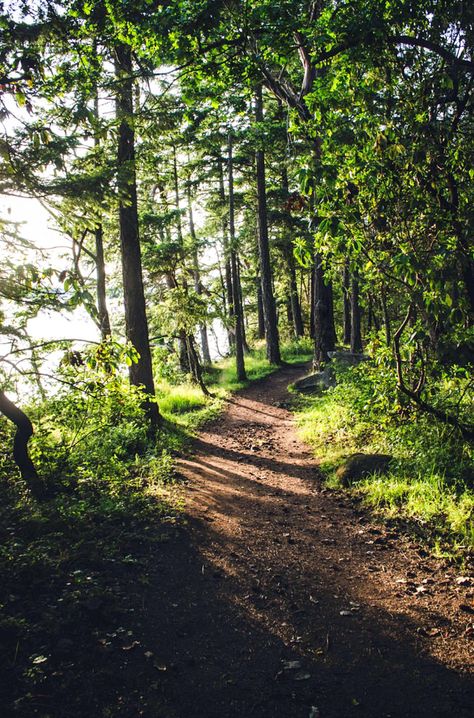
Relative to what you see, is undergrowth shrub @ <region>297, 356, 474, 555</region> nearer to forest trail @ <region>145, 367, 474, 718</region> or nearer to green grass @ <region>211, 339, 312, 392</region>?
forest trail @ <region>145, 367, 474, 718</region>

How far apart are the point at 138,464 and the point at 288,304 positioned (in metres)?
28.8

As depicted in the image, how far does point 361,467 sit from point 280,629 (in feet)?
12.6

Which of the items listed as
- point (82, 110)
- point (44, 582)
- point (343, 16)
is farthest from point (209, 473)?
point (343, 16)

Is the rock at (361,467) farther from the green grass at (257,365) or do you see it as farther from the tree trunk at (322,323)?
the green grass at (257,365)

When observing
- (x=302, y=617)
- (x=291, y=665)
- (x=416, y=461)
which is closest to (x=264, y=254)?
(x=416, y=461)

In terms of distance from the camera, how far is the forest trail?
3.06 m

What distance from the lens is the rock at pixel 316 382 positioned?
13825 millimetres

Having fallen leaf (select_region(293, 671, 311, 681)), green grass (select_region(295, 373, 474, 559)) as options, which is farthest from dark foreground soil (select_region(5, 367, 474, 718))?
green grass (select_region(295, 373, 474, 559))

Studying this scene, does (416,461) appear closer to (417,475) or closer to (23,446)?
(417,475)

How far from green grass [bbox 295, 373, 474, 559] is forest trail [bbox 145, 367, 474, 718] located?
0.37m

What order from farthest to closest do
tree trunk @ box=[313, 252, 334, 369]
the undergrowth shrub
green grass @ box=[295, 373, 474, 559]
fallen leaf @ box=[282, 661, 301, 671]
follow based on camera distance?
tree trunk @ box=[313, 252, 334, 369], the undergrowth shrub, green grass @ box=[295, 373, 474, 559], fallen leaf @ box=[282, 661, 301, 671]

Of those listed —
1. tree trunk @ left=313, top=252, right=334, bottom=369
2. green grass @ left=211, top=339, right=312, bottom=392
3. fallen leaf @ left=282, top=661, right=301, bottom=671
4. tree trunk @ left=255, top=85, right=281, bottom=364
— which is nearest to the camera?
fallen leaf @ left=282, top=661, right=301, bottom=671

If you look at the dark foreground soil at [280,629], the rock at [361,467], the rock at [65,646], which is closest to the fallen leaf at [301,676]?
the dark foreground soil at [280,629]

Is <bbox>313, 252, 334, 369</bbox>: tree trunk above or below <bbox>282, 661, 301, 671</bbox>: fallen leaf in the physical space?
above
